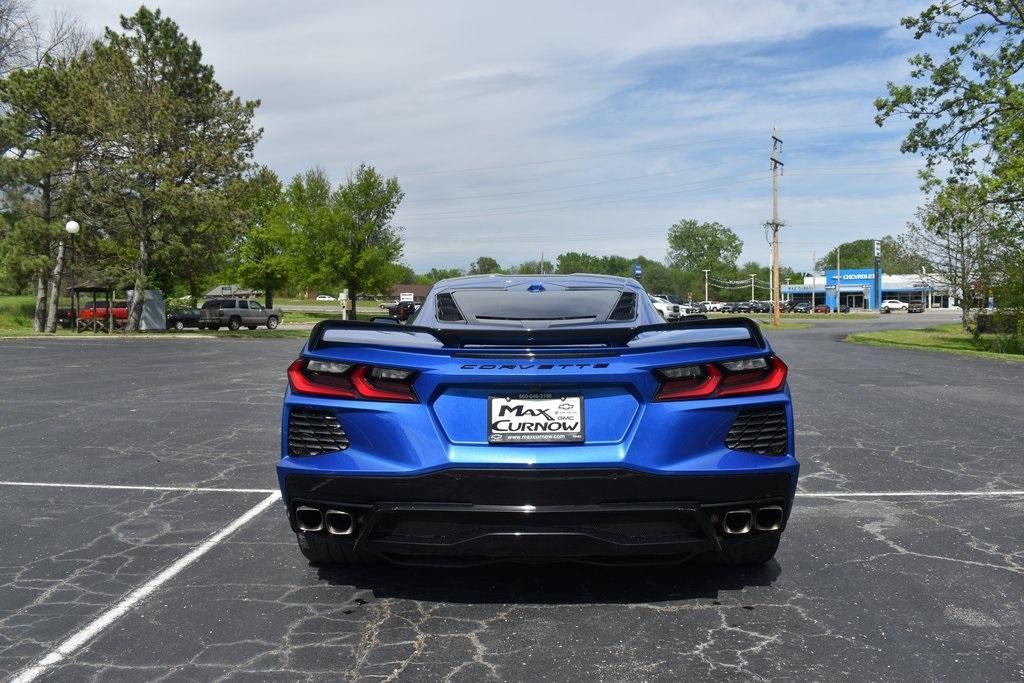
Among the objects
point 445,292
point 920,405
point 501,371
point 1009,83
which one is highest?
point 1009,83

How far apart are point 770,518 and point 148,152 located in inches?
1458

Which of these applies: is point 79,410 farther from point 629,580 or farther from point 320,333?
point 629,580

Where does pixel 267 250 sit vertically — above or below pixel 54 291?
above

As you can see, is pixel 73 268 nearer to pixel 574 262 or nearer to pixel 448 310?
pixel 448 310

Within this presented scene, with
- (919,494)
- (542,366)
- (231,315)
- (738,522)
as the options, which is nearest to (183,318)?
(231,315)

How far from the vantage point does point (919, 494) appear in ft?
19.7

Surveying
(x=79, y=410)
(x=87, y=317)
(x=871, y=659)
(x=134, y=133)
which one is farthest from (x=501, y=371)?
(x=87, y=317)

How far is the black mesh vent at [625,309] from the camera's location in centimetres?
485

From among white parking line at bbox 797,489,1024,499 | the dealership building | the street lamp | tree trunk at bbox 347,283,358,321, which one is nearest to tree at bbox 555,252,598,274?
the dealership building

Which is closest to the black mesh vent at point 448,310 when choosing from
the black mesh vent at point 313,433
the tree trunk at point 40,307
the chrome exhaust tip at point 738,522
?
the black mesh vent at point 313,433

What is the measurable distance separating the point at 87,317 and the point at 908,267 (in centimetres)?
3992

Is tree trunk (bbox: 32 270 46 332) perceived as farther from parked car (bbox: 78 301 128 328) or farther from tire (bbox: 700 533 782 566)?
tire (bbox: 700 533 782 566)

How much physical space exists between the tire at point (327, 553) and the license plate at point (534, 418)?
1169 mm

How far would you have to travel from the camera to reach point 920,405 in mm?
11016
